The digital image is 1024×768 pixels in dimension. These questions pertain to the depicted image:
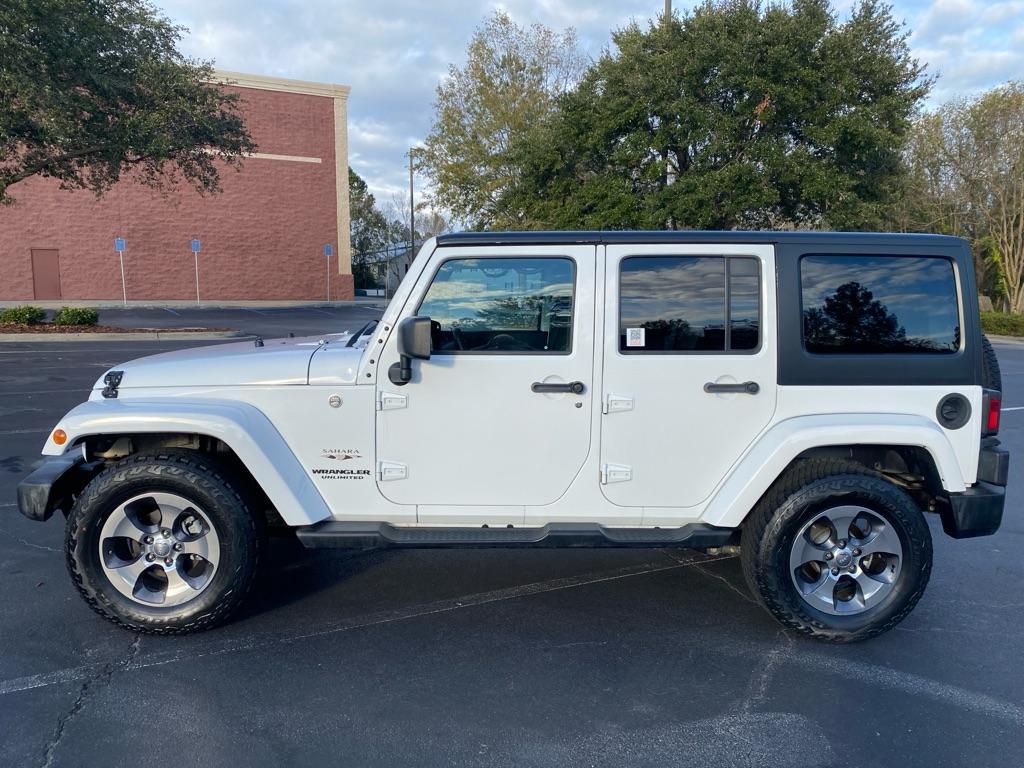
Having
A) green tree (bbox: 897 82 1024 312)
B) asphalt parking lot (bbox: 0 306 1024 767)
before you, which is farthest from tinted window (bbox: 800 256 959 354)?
green tree (bbox: 897 82 1024 312)

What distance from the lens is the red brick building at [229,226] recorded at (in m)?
36.7

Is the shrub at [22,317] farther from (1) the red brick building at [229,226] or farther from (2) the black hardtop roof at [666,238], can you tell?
(2) the black hardtop roof at [666,238]

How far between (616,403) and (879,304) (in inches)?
55.9

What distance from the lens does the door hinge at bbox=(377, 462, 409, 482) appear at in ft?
12.0

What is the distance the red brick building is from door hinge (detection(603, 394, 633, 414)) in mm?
36715

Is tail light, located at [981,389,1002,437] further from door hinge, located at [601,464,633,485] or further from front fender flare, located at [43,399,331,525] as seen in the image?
front fender flare, located at [43,399,331,525]

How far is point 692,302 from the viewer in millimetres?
3670

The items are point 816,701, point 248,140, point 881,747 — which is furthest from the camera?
point 248,140

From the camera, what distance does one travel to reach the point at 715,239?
3.68 m

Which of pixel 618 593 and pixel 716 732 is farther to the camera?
pixel 618 593

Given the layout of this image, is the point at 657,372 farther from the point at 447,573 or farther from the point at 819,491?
the point at 447,573

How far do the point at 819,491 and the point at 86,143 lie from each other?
19.5 m

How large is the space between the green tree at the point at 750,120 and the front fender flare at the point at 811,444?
14836mm

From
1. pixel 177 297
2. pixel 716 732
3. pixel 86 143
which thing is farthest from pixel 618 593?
pixel 177 297
